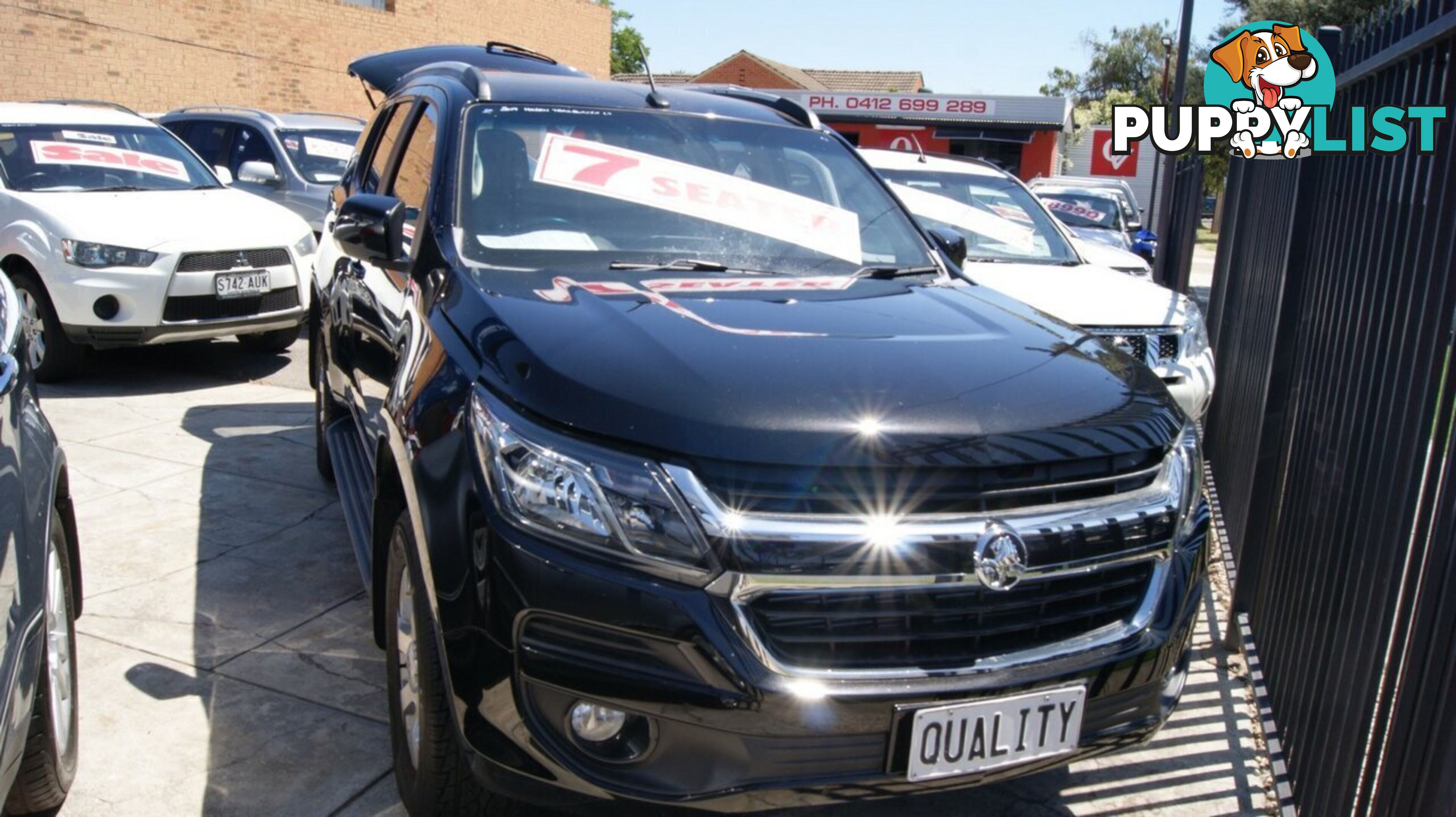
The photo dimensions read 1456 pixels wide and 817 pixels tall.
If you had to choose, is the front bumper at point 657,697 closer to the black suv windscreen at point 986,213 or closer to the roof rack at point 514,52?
the roof rack at point 514,52

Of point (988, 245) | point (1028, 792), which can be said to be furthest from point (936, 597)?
point (988, 245)

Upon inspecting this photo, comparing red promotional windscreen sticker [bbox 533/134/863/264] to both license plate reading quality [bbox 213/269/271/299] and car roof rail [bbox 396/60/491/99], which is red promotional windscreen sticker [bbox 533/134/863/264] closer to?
car roof rail [bbox 396/60/491/99]

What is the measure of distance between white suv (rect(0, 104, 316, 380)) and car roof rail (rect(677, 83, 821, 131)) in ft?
Answer: 13.6

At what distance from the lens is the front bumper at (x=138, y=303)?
7465 millimetres

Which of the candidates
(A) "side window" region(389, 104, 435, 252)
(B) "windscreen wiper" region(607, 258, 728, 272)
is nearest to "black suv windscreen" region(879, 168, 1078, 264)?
(A) "side window" region(389, 104, 435, 252)

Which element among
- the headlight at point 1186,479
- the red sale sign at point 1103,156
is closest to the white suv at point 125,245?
the headlight at point 1186,479

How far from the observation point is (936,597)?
230 centimetres

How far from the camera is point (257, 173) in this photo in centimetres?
954

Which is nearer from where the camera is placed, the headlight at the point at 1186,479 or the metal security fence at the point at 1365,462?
the metal security fence at the point at 1365,462

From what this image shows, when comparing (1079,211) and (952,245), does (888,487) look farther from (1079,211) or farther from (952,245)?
(1079,211)

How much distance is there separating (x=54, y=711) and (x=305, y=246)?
6172mm

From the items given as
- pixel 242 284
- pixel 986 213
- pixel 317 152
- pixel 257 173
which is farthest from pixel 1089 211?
pixel 242 284

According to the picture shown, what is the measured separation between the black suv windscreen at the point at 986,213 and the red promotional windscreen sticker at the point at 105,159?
527 cm

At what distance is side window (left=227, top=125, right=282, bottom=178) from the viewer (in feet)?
36.3
